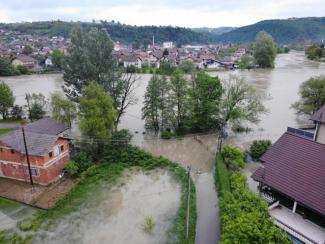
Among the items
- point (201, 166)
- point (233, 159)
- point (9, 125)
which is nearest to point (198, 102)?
point (201, 166)

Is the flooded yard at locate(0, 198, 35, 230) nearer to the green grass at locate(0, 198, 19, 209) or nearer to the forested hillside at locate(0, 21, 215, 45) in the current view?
the green grass at locate(0, 198, 19, 209)

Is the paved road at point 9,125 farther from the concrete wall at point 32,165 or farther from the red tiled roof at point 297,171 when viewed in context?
the red tiled roof at point 297,171

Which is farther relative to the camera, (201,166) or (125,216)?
(201,166)

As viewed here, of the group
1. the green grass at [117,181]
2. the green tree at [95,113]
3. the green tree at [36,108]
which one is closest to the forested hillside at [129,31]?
the green tree at [36,108]

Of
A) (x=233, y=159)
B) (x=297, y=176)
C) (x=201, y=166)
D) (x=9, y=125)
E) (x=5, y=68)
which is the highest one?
(x=297, y=176)

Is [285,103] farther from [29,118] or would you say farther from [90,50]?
[29,118]

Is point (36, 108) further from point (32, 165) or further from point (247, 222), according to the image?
point (247, 222)
